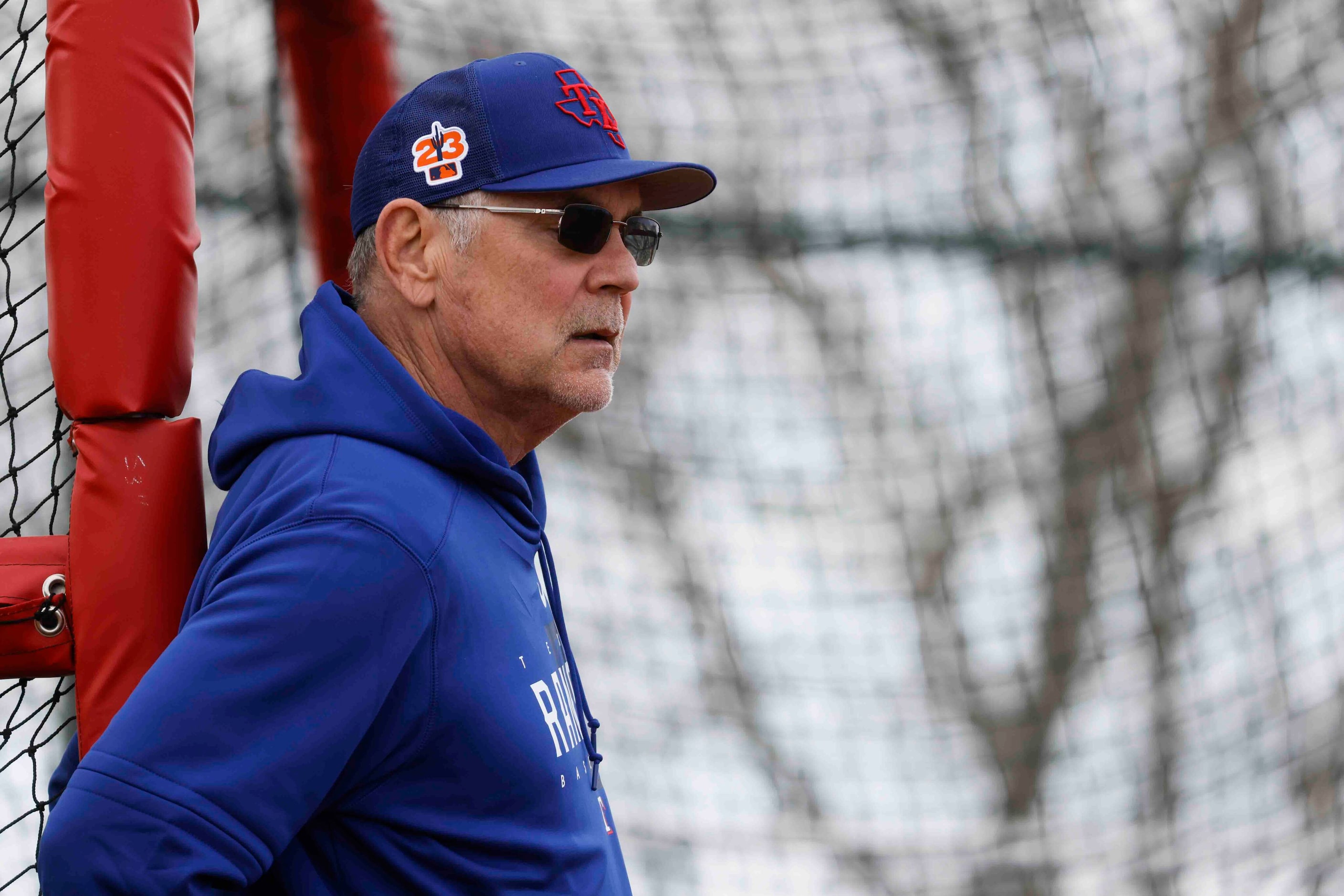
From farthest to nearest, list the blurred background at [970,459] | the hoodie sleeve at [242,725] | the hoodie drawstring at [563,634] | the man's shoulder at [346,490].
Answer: the blurred background at [970,459] < the hoodie drawstring at [563,634] < the man's shoulder at [346,490] < the hoodie sleeve at [242,725]

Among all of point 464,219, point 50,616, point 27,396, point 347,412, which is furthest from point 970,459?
point 27,396

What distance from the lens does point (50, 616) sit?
1.09 m

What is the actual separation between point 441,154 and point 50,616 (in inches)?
24.1

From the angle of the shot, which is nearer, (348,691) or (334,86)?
(348,691)

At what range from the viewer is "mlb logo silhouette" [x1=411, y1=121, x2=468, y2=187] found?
42.8 inches

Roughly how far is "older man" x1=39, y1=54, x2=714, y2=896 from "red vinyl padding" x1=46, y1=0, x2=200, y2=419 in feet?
0.55

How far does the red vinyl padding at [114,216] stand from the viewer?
3.62 ft

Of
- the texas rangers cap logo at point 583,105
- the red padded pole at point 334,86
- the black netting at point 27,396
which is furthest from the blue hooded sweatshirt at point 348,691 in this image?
the black netting at point 27,396

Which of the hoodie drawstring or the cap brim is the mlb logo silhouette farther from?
the hoodie drawstring

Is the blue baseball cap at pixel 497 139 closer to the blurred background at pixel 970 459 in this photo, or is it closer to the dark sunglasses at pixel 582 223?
the dark sunglasses at pixel 582 223

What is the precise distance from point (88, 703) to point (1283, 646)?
2.38 meters

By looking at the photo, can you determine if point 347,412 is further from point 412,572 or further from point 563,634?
point 563,634

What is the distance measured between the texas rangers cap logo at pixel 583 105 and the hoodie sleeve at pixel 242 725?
1.70 feet

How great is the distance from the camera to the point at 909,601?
2465 mm
